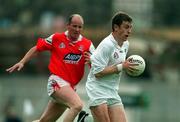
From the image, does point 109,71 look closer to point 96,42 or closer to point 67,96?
point 67,96

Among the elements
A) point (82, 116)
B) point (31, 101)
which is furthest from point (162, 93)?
point (82, 116)

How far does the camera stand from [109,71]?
1333 centimetres

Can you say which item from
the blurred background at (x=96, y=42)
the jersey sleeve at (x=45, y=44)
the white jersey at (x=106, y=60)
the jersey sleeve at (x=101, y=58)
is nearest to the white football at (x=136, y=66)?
the white jersey at (x=106, y=60)

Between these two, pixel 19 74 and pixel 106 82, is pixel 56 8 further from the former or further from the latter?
pixel 106 82

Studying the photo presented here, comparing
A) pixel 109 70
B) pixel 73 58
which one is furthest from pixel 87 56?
pixel 109 70

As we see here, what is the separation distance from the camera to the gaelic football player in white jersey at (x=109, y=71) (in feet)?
43.9

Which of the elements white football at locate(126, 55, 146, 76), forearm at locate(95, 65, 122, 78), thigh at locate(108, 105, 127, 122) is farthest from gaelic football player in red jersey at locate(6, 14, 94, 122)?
white football at locate(126, 55, 146, 76)

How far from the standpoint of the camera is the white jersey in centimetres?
1339

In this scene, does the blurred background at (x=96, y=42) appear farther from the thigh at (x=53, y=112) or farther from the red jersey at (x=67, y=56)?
the red jersey at (x=67, y=56)

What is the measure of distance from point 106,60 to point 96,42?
16027 millimetres

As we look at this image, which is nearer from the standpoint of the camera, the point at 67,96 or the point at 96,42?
the point at 67,96

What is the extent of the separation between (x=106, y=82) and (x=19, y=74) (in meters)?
14.4

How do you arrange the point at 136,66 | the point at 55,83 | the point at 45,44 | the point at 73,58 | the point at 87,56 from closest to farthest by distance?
the point at 136,66 < the point at 87,56 < the point at 73,58 < the point at 55,83 < the point at 45,44

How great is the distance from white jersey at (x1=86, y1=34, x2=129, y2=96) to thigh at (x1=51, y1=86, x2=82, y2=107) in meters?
0.69
